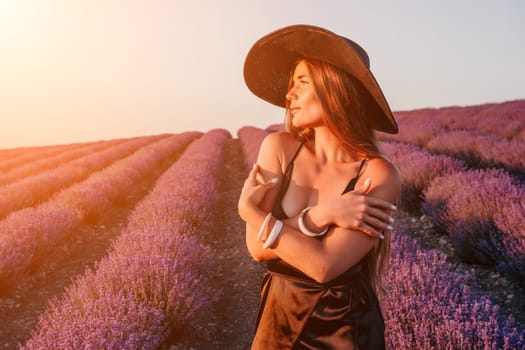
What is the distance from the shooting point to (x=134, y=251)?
3717 millimetres

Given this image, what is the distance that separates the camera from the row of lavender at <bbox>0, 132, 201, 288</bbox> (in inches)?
175

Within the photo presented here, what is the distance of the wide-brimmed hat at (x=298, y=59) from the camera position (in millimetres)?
1203

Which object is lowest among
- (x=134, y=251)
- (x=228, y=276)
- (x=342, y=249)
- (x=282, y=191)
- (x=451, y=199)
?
(x=228, y=276)

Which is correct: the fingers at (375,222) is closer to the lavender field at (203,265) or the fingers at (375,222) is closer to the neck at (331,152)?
the neck at (331,152)

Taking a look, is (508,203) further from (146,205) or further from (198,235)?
(146,205)

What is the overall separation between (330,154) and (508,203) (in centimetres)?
368

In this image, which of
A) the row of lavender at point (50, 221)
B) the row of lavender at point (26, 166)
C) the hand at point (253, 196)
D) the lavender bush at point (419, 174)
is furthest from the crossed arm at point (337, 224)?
the row of lavender at point (26, 166)

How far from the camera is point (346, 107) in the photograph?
126 centimetres

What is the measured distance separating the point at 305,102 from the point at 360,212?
0.40m

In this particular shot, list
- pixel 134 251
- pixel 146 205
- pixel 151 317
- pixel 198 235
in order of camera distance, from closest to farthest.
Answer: pixel 151 317, pixel 134 251, pixel 198 235, pixel 146 205

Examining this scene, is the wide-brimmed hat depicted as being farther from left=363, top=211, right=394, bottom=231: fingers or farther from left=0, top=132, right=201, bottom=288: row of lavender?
left=0, top=132, right=201, bottom=288: row of lavender

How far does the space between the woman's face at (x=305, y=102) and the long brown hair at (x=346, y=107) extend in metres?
0.02

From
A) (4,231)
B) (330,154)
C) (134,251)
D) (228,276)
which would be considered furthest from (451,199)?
(4,231)

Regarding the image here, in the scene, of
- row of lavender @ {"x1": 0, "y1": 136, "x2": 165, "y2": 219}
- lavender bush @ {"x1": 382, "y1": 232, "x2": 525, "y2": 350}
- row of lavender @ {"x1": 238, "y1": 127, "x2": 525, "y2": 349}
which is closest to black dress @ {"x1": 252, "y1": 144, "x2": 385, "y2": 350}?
row of lavender @ {"x1": 238, "y1": 127, "x2": 525, "y2": 349}
